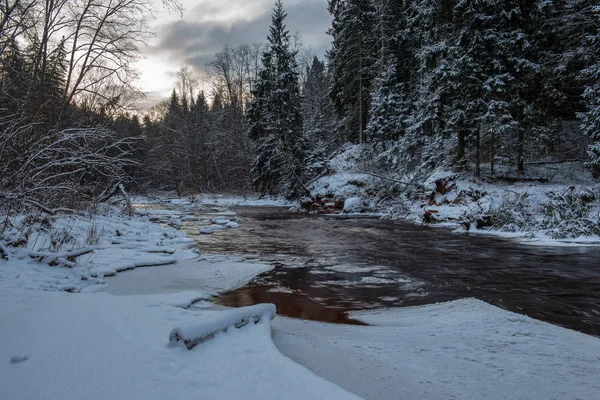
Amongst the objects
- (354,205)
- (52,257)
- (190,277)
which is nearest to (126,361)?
(52,257)

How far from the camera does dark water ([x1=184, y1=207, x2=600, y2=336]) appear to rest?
4.80 m

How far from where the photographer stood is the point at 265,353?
2.47m

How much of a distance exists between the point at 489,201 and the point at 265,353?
12.9 metres

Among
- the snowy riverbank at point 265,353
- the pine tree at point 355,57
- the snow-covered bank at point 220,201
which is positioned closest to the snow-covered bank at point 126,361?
the snowy riverbank at point 265,353

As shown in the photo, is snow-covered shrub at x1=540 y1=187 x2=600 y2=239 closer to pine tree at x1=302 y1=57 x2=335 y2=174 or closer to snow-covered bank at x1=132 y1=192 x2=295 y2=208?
pine tree at x1=302 y1=57 x2=335 y2=174

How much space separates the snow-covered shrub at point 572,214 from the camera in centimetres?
987

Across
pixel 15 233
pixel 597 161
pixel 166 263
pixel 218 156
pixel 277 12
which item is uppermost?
pixel 277 12

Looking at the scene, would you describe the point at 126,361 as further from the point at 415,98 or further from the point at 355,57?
the point at 355,57

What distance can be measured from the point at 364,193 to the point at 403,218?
195 inches

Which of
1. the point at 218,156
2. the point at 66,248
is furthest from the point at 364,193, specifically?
the point at 218,156

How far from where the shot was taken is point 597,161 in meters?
11.6

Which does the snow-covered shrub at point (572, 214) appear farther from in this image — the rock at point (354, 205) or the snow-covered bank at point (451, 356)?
the rock at point (354, 205)

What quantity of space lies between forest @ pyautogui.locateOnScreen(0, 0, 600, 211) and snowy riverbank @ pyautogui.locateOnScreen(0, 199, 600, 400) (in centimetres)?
281

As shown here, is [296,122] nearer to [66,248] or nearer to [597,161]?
[597,161]
